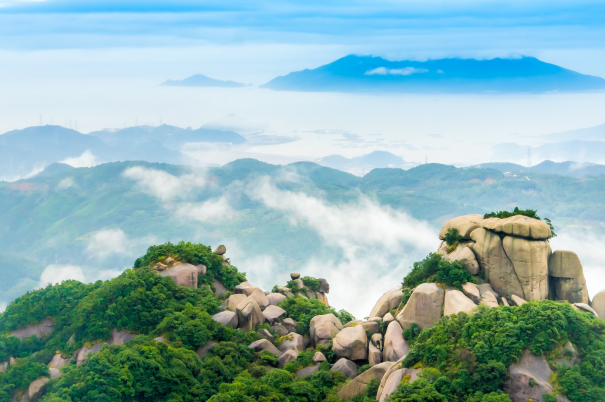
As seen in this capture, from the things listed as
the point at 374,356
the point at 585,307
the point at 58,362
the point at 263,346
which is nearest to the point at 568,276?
the point at 585,307

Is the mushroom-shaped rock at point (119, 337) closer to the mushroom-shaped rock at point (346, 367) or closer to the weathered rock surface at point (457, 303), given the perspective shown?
the mushroom-shaped rock at point (346, 367)

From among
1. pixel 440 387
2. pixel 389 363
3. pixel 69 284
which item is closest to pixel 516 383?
pixel 440 387

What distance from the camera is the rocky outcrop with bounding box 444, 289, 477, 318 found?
128 feet

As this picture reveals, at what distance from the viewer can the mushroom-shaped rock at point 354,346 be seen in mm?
43750

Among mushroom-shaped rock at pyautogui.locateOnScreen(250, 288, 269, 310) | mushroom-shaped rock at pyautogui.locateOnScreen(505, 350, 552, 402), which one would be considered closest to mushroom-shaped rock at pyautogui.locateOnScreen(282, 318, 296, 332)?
mushroom-shaped rock at pyautogui.locateOnScreen(250, 288, 269, 310)

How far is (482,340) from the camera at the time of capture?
113ft

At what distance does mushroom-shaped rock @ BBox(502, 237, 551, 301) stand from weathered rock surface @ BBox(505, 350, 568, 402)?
8.26 meters

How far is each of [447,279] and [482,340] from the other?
804cm

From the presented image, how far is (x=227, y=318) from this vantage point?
160 ft

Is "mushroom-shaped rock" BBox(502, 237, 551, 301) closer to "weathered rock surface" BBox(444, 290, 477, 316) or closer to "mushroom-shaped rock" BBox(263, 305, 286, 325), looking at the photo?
"weathered rock surface" BBox(444, 290, 477, 316)

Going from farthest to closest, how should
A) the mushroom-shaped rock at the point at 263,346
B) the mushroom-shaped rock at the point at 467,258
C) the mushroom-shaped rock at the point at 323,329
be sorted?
the mushroom-shaped rock at the point at 323,329 < the mushroom-shaped rock at the point at 263,346 < the mushroom-shaped rock at the point at 467,258

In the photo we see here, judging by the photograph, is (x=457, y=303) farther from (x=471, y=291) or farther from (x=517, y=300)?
(x=517, y=300)

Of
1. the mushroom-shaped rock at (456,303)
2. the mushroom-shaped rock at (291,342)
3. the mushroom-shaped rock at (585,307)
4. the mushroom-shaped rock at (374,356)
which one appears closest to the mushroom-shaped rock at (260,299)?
the mushroom-shaped rock at (291,342)

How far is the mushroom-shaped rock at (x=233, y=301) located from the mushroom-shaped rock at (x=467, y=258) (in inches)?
756
